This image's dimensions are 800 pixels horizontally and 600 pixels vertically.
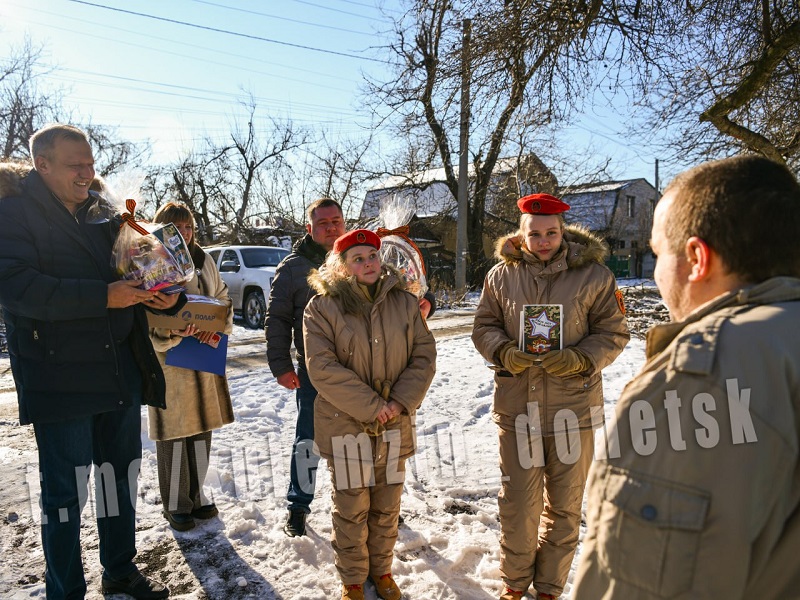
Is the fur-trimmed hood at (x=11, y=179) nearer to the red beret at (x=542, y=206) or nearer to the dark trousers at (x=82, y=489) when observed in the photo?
the dark trousers at (x=82, y=489)

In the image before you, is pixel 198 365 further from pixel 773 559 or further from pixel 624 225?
pixel 624 225

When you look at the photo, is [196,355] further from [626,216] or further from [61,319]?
[626,216]

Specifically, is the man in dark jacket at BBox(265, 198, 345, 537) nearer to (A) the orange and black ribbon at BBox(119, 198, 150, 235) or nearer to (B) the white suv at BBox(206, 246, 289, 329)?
(A) the orange and black ribbon at BBox(119, 198, 150, 235)

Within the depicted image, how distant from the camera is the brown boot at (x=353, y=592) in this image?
105 inches

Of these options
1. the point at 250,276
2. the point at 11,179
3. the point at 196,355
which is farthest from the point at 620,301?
the point at 250,276

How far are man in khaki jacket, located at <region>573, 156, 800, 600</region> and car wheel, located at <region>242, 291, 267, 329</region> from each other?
36.5ft

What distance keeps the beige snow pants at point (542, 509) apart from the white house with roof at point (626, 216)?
3136 centimetres

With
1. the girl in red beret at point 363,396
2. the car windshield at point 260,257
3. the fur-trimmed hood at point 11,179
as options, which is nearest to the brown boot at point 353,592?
the girl in red beret at point 363,396

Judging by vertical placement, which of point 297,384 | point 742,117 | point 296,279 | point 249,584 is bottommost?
point 249,584

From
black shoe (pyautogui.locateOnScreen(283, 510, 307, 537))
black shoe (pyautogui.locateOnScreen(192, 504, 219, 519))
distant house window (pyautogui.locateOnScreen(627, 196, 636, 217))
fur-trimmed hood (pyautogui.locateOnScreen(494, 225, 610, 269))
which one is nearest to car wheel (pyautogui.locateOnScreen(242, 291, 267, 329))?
black shoe (pyautogui.locateOnScreen(192, 504, 219, 519))

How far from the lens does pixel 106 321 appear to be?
2.54 meters

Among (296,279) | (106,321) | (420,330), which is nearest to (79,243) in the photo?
(106,321)

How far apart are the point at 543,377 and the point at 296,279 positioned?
1639 millimetres

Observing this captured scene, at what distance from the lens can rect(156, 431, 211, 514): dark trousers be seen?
336 centimetres
